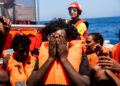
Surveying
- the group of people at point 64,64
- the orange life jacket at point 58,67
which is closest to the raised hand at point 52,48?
the group of people at point 64,64

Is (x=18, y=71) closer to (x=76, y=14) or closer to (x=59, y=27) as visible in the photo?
(x=59, y=27)

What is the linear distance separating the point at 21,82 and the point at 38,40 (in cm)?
176

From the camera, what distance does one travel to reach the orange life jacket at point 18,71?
3164mm

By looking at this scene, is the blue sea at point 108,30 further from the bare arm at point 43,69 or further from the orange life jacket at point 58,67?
the bare arm at point 43,69

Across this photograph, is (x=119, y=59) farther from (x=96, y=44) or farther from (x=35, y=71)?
(x=35, y=71)

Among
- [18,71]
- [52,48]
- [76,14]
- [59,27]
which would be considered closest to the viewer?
[52,48]

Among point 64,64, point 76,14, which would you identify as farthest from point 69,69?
point 76,14

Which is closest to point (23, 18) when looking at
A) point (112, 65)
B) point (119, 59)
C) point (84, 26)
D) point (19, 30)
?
point (19, 30)

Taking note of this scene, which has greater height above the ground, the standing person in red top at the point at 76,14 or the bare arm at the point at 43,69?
the standing person in red top at the point at 76,14

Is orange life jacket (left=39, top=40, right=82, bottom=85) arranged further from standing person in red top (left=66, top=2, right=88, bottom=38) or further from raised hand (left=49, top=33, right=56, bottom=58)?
standing person in red top (left=66, top=2, right=88, bottom=38)

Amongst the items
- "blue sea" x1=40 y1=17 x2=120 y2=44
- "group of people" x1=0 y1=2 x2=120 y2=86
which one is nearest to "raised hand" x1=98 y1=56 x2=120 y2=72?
"group of people" x1=0 y1=2 x2=120 y2=86

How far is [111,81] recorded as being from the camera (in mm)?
2484

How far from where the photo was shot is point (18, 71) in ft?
10.7

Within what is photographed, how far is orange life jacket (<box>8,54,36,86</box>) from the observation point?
3164 millimetres
